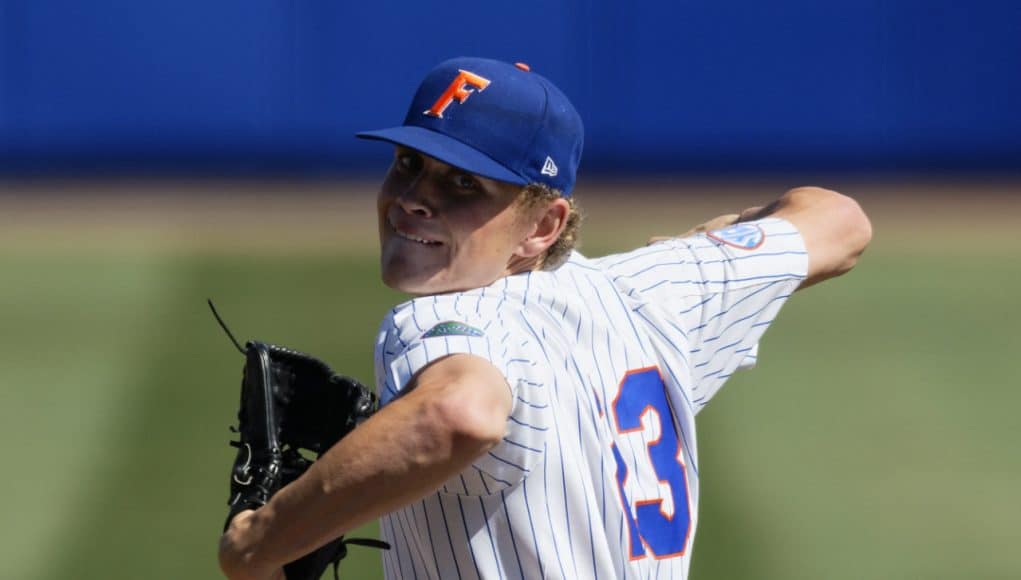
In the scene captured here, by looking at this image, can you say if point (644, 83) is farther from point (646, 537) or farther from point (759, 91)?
point (646, 537)

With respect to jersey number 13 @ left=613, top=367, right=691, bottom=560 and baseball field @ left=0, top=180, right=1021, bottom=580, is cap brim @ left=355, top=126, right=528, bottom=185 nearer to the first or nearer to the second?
jersey number 13 @ left=613, top=367, right=691, bottom=560

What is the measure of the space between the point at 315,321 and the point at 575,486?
5169mm

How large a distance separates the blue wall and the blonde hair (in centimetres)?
813

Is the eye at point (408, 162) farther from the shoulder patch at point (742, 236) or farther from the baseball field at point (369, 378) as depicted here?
the baseball field at point (369, 378)

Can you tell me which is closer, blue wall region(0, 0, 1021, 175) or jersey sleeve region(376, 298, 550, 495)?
jersey sleeve region(376, 298, 550, 495)

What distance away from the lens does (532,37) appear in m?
10.4

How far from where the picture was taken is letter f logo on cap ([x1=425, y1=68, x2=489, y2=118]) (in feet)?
7.13

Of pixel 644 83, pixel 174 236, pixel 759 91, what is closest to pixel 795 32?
pixel 759 91

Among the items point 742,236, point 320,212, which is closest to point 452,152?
point 742,236

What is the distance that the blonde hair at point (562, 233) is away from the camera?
2227mm

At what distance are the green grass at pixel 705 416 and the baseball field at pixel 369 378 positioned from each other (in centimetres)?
1

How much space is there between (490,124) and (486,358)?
0.47 meters

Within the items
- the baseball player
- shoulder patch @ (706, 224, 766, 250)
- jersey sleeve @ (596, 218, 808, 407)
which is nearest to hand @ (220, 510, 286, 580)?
the baseball player

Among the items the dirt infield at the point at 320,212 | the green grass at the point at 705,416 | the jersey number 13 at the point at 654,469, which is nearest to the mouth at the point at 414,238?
the jersey number 13 at the point at 654,469
